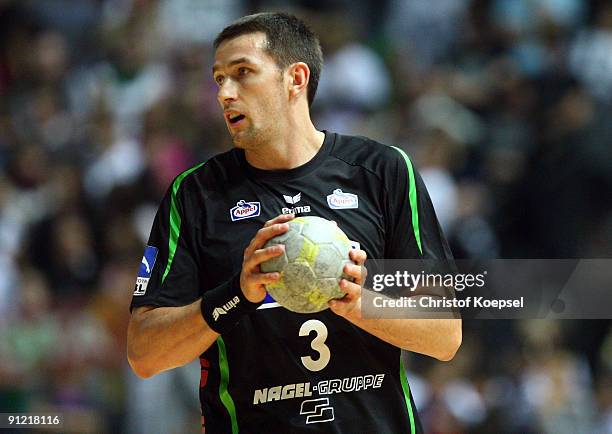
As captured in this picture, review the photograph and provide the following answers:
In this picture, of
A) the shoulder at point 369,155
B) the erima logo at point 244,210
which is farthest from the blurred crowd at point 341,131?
the erima logo at point 244,210

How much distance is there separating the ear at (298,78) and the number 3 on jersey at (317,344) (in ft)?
3.79

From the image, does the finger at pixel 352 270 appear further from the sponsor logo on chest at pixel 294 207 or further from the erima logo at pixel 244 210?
the erima logo at pixel 244 210

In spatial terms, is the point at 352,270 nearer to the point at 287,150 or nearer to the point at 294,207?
the point at 294,207

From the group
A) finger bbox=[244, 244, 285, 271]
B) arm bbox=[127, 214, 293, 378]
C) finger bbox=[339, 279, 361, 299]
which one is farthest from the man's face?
finger bbox=[339, 279, 361, 299]

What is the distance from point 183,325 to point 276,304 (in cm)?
45

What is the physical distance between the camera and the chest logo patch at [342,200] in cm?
530

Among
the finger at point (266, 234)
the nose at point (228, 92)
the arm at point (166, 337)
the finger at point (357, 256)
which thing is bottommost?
the arm at point (166, 337)

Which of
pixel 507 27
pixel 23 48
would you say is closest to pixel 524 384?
pixel 507 27

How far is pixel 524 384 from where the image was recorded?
10.2m

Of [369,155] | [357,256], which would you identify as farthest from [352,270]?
[369,155]

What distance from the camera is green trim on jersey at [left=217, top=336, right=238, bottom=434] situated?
5129mm

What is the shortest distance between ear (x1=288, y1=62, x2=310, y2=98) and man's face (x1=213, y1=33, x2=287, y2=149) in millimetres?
92

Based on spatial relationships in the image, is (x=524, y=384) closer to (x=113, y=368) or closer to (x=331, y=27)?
(x=113, y=368)

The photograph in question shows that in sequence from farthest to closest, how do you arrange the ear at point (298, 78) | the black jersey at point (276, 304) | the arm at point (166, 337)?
the ear at point (298, 78), the black jersey at point (276, 304), the arm at point (166, 337)
